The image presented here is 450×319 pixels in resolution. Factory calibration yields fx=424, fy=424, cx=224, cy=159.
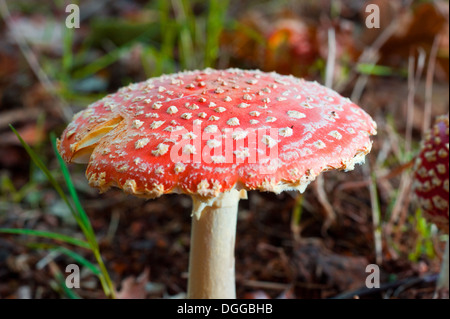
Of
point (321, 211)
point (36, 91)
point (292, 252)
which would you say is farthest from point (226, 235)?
point (36, 91)

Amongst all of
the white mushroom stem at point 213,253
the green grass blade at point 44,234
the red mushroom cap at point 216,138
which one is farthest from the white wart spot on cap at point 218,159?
the green grass blade at point 44,234

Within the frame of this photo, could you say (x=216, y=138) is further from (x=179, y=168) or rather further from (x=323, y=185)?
(x=323, y=185)

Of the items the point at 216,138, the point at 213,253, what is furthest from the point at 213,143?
the point at 213,253

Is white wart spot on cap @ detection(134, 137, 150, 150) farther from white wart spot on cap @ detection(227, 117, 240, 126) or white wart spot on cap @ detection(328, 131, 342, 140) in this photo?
white wart spot on cap @ detection(328, 131, 342, 140)

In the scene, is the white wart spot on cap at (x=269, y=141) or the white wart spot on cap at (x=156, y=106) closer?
the white wart spot on cap at (x=269, y=141)

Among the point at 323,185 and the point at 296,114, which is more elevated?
the point at 323,185

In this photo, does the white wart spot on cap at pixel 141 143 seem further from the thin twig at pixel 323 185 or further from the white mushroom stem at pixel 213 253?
the thin twig at pixel 323 185

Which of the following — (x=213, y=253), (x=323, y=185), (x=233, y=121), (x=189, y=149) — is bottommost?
(x=213, y=253)
